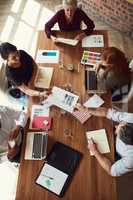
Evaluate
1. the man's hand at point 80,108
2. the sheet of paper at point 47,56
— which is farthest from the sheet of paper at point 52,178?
the sheet of paper at point 47,56

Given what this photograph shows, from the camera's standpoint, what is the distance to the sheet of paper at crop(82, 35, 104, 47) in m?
3.19

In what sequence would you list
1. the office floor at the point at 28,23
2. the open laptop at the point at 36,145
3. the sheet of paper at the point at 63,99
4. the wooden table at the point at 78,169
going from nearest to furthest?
the wooden table at the point at 78,169 → the open laptop at the point at 36,145 → the sheet of paper at the point at 63,99 → the office floor at the point at 28,23

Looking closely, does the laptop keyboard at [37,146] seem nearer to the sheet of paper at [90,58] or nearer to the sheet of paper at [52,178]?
the sheet of paper at [52,178]

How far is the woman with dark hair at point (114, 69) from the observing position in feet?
8.68

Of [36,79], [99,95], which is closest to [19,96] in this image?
[36,79]

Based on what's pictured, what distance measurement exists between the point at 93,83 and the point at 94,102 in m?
0.21

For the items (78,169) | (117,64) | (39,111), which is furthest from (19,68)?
(78,169)

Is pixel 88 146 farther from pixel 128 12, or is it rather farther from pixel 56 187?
pixel 128 12

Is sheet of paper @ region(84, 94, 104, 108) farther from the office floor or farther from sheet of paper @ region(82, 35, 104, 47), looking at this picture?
the office floor

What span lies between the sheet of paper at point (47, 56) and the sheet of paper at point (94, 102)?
1.90 ft

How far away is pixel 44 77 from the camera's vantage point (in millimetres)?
2963

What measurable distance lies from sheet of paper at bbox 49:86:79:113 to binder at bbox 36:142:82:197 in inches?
15.1

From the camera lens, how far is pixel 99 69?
2.82 meters

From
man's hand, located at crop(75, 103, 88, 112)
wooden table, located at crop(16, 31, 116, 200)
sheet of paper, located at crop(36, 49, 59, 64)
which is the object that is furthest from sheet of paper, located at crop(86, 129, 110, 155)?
sheet of paper, located at crop(36, 49, 59, 64)
